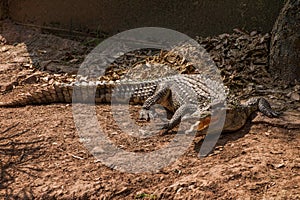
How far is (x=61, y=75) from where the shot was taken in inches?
193

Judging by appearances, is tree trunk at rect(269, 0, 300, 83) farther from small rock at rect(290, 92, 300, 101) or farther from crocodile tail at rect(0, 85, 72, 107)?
crocodile tail at rect(0, 85, 72, 107)

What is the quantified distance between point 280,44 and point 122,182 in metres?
2.24

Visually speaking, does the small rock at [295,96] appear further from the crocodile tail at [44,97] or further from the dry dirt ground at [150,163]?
the crocodile tail at [44,97]

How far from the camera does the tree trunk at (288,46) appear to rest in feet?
12.9

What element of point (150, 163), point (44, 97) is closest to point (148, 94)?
point (44, 97)

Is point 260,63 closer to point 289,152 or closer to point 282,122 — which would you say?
point 282,122

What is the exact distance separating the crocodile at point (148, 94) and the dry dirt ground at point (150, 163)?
0.32 m

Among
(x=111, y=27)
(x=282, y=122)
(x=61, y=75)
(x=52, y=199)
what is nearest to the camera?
(x=52, y=199)

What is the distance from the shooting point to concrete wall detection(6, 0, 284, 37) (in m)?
4.86

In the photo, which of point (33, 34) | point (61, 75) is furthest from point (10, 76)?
point (33, 34)

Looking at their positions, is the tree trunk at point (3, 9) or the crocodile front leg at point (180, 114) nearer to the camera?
the crocodile front leg at point (180, 114)

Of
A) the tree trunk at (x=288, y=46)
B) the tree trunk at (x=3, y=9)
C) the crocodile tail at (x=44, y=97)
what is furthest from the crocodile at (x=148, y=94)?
the tree trunk at (x=3, y=9)

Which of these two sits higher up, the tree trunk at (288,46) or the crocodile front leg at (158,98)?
the tree trunk at (288,46)

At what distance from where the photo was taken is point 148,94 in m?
4.19
